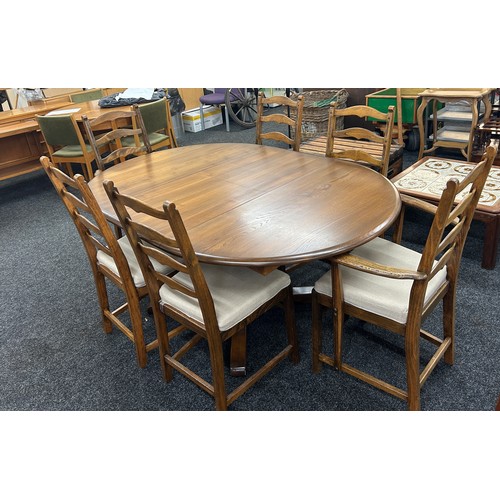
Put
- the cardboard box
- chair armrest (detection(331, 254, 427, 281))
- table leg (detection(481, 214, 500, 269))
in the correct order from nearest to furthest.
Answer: chair armrest (detection(331, 254, 427, 281)), table leg (detection(481, 214, 500, 269)), the cardboard box

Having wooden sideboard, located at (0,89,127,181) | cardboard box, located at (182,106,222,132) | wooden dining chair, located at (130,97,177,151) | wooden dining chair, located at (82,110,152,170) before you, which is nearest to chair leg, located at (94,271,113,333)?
wooden dining chair, located at (82,110,152,170)

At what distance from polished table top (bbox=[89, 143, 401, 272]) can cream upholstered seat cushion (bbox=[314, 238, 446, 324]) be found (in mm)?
207

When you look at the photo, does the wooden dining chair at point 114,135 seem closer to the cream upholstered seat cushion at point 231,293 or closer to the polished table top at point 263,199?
the polished table top at point 263,199

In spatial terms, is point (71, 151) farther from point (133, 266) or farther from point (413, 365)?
point (413, 365)

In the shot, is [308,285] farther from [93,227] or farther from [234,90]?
[234,90]

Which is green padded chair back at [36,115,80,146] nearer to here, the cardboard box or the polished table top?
the polished table top

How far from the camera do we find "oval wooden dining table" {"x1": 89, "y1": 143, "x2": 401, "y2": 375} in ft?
4.80

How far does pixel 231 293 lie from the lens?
1.64 metres

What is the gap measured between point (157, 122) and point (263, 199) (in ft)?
8.41

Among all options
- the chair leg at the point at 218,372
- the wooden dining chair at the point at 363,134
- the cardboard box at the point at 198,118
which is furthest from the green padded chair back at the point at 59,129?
the chair leg at the point at 218,372

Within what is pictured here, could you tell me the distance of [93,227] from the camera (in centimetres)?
174

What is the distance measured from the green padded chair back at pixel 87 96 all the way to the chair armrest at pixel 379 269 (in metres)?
4.88

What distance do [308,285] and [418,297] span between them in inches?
43.3

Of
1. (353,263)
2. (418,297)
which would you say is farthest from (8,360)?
(418,297)
